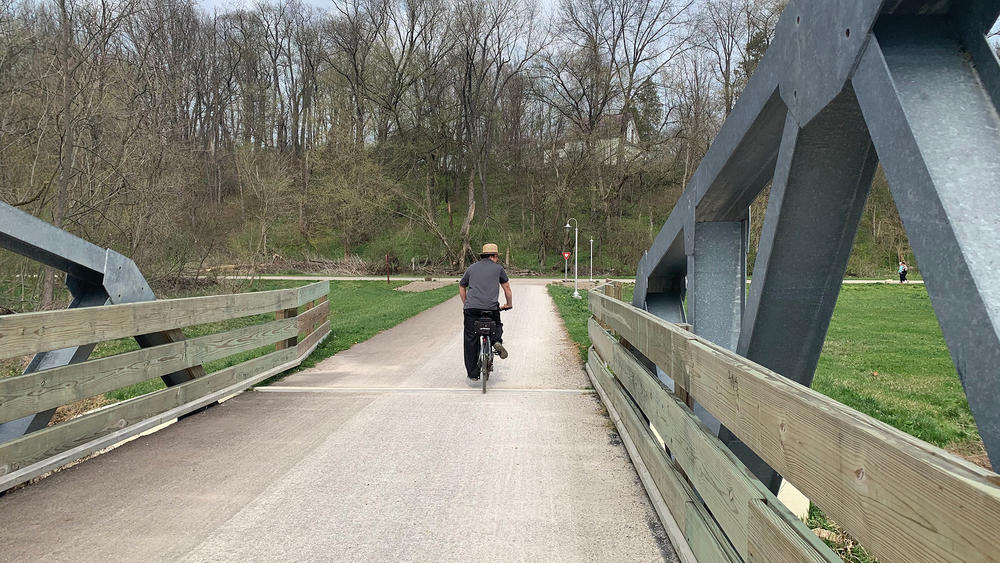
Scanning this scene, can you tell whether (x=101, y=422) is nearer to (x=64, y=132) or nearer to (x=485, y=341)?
(x=485, y=341)

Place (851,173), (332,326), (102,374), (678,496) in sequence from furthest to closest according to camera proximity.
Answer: (332,326), (102,374), (678,496), (851,173)

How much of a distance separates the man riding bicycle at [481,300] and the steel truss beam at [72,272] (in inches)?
131

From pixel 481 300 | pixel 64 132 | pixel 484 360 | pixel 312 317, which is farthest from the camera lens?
pixel 64 132

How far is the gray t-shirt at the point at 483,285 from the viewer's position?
8281mm

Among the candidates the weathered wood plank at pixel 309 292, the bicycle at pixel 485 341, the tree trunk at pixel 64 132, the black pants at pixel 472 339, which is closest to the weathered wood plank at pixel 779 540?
the bicycle at pixel 485 341

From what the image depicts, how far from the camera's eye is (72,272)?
5.13 meters

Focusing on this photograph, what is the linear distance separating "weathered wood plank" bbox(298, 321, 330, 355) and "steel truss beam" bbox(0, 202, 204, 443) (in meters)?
3.49

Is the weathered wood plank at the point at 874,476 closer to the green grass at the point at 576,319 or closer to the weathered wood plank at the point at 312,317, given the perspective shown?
the green grass at the point at 576,319

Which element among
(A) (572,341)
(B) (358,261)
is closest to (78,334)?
(A) (572,341)

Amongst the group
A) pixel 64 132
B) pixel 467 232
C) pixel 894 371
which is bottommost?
pixel 894 371

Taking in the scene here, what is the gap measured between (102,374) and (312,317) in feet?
18.2

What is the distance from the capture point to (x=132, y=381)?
5.25m

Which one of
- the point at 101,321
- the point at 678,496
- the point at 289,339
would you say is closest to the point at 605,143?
the point at 289,339

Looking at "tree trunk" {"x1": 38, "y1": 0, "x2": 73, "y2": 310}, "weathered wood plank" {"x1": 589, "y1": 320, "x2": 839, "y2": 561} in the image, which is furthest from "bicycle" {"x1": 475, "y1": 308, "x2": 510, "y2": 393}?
"tree trunk" {"x1": 38, "y1": 0, "x2": 73, "y2": 310}
